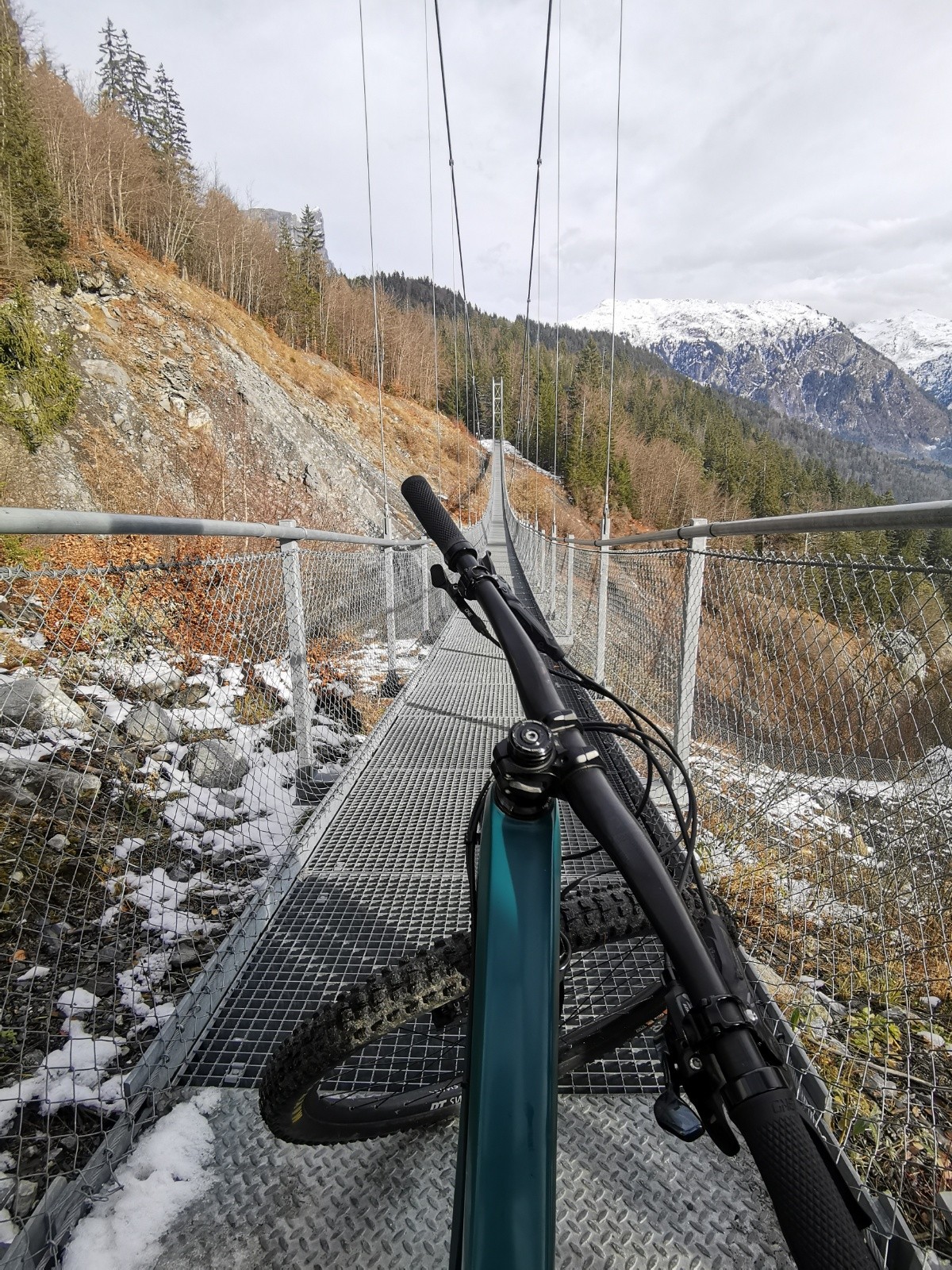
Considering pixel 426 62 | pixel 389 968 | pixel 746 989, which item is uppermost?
pixel 426 62

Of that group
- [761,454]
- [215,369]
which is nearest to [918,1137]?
[215,369]

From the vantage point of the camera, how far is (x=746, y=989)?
1.35 feet

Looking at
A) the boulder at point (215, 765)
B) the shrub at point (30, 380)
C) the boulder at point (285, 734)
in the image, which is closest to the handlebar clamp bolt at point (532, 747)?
the boulder at point (215, 765)

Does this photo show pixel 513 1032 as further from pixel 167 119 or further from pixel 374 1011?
pixel 167 119

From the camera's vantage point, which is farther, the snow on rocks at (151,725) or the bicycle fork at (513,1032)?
the snow on rocks at (151,725)

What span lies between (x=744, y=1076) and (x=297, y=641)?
1.94 meters

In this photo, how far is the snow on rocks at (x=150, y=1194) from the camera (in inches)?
32.8

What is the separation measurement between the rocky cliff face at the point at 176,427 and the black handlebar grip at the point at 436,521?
8162 millimetres

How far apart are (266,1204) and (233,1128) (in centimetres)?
15

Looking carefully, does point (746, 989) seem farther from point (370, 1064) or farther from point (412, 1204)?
point (370, 1064)

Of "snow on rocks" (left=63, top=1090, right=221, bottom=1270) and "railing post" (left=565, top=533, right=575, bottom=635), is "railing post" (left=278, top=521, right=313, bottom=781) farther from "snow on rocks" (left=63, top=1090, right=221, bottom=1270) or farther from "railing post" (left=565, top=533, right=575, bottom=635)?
"railing post" (left=565, top=533, right=575, bottom=635)

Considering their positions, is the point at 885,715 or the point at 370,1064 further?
the point at 885,715

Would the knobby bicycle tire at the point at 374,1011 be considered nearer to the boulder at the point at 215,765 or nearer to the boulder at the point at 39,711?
the boulder at the point at 215,765

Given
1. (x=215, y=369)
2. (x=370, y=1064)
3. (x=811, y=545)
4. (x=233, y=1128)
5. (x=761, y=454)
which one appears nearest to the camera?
(x=233, y=1128)
